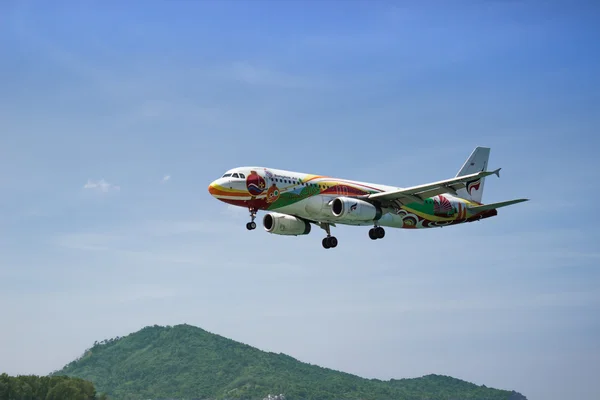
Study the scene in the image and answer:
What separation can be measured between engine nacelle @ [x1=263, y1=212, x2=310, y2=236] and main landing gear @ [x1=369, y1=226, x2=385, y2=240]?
248 inches

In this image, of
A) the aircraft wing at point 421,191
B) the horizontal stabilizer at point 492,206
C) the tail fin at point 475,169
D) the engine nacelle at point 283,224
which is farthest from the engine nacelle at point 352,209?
the tail fin at point 475,169

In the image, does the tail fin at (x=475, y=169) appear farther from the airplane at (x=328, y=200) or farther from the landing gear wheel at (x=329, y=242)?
the landing gear wheel at (x=329, y=242)

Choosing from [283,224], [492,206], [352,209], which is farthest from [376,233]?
[492,206]

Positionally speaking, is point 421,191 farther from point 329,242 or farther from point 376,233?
point 329,242

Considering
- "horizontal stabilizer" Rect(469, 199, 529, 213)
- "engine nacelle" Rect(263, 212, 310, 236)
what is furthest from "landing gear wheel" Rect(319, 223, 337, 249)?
"horizontal stabilizer" Rect(469, 199, 529, 213)

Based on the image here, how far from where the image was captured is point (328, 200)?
71.3 m

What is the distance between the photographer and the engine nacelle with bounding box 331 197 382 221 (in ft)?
229

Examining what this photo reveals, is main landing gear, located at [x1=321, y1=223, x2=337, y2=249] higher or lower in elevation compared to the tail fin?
lower

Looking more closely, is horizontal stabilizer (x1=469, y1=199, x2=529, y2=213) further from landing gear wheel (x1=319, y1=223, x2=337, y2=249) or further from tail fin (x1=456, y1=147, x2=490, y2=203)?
landing gear wheel (x1=319, y1=223, x2=337, y2=249)

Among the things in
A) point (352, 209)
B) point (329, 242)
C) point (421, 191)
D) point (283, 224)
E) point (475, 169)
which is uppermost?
point (475, 169)

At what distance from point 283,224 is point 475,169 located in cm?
2581

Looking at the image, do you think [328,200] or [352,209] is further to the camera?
[328,200]

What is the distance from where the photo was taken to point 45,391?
17388cm

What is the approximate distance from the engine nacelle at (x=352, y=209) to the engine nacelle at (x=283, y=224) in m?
4.96
